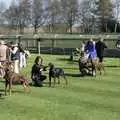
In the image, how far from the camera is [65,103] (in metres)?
16.1

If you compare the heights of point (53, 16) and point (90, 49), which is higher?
point (53, 16)

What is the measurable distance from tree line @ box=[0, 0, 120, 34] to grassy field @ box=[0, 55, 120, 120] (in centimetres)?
8200

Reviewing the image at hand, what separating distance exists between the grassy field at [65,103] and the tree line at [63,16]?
82.0m

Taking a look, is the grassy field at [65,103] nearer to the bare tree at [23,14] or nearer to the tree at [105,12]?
the tree at [105,12]

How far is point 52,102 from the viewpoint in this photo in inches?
644

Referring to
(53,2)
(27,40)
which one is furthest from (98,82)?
(53,2)

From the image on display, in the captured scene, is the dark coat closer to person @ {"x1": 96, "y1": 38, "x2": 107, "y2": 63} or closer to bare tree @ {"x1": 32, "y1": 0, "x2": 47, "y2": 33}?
person @ {"x1": 96, "y1": 38, "x2": 107, "y2": 63}

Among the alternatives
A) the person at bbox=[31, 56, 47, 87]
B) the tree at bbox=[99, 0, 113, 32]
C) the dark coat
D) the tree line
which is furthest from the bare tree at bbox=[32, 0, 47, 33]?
the person at bbox=[31, 56, 47, 87]

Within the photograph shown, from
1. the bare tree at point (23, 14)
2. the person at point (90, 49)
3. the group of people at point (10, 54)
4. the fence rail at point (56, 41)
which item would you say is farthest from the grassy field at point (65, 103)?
the bare tree at point (23, 14)

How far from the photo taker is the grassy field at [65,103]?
1409 cm

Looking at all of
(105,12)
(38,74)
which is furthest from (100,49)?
(105,12)

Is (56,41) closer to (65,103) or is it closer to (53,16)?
(53,16)

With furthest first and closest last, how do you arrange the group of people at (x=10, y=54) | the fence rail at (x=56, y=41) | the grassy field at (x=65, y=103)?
the fence rail at (x=56, y=41), the group of people at (x=10, y=54), the grassy field at (x=65, y=103)

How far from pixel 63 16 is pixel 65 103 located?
89.7m
